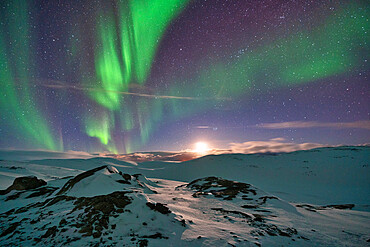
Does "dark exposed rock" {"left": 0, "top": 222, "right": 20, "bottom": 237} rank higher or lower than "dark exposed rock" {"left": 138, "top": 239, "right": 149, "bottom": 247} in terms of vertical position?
higher

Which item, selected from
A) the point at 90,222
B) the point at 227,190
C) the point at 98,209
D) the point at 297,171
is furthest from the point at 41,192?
the point at 297,171

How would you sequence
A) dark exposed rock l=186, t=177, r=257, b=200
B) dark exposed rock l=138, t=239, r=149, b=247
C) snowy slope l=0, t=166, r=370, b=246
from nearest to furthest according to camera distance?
dark exposed rock l=138, t=239, r=149, b=247
snowy slope l=0, t=166, r=370, b=246
dark exposed rock l=186, t=177, r=257, b=200

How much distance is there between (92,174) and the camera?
550 inches

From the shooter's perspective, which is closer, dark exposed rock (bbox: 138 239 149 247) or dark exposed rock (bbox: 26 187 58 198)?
dark exposed rock (bbox: 138 239 149 247)

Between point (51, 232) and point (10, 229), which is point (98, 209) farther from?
point (10, 229)

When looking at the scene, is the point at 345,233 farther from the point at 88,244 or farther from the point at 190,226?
the point at 88,244

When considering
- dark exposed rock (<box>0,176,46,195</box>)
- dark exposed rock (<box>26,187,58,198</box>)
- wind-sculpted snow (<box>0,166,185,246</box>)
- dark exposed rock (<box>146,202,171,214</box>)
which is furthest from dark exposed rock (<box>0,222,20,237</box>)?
dark exposed rock (<box>0,176,46,195</box>)

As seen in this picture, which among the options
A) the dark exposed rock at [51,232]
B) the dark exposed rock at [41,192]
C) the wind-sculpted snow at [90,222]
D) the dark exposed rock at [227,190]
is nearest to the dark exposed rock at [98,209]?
the wind-sculpted snow at [90,222]

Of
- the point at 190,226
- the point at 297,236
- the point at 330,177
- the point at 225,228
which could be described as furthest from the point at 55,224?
the point at 330,177

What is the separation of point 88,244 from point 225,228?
6.38m

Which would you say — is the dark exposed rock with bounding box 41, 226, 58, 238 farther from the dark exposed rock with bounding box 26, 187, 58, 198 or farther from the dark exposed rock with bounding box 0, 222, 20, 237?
the dark exposed rock with bounding box 26, 187, 58, 198

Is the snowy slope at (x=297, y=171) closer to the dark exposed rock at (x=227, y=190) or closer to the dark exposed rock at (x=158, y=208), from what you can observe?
the dark exposed rock at (x=227, y=190)

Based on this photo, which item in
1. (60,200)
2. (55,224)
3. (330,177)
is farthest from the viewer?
(330,177)

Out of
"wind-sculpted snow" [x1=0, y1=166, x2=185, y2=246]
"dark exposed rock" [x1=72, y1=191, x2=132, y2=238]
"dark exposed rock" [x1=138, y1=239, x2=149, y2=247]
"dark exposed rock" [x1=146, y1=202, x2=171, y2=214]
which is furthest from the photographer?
"dark exposed rock" [x1=146, y1=202, x2=171, y2=214]
